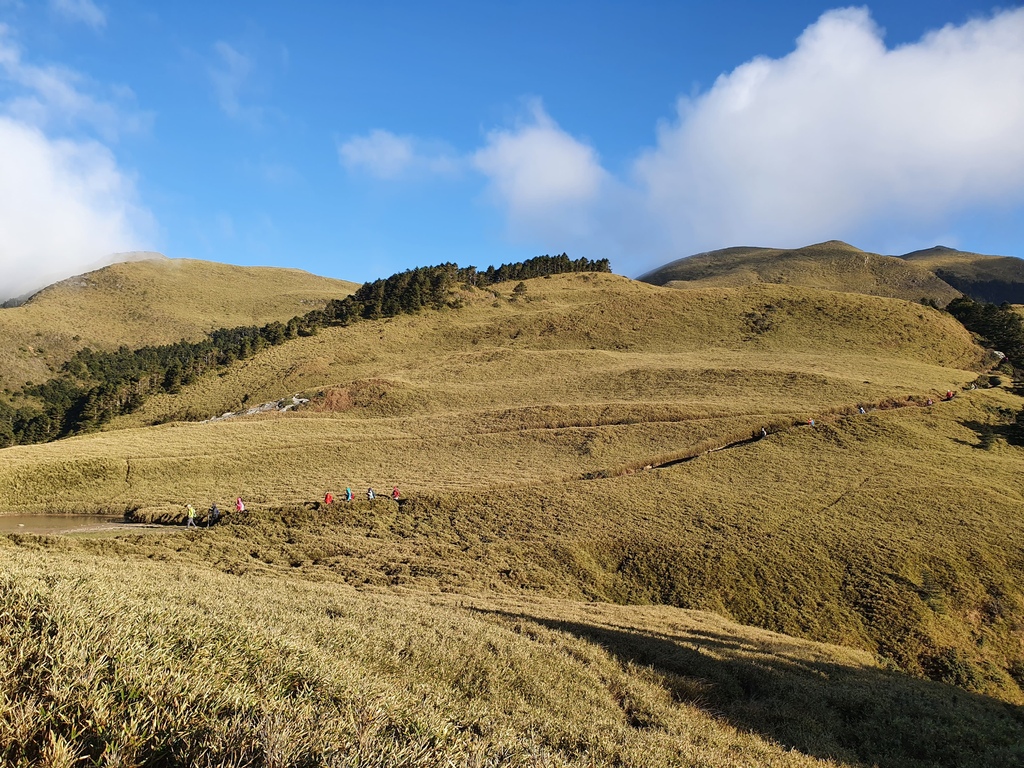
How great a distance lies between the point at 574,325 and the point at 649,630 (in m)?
84.9

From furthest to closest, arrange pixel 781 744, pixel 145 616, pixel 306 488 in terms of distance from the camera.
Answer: pixel 306 488
pixel 781 744
pixel 145 616

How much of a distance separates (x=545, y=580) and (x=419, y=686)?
1717cm

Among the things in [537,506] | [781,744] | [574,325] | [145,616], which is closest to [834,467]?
[537,506]

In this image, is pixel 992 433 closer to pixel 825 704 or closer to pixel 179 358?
pixel 825 704

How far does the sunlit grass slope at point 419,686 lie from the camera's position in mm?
3656

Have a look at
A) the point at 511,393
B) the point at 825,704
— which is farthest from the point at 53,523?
the point at 511,393

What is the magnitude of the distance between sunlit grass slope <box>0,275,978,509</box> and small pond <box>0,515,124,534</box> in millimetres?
2120

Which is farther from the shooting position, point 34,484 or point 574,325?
point 574,325

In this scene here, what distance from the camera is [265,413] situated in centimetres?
6412

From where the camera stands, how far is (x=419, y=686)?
285 inches

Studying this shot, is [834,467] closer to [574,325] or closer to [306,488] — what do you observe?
[306,488]

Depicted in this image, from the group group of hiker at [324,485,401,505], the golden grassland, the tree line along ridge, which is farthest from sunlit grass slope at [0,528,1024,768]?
the tree line along ridge

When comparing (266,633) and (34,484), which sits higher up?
(266,633)

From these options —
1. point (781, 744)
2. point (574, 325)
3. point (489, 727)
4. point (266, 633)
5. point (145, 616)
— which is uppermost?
point (574, 325)
